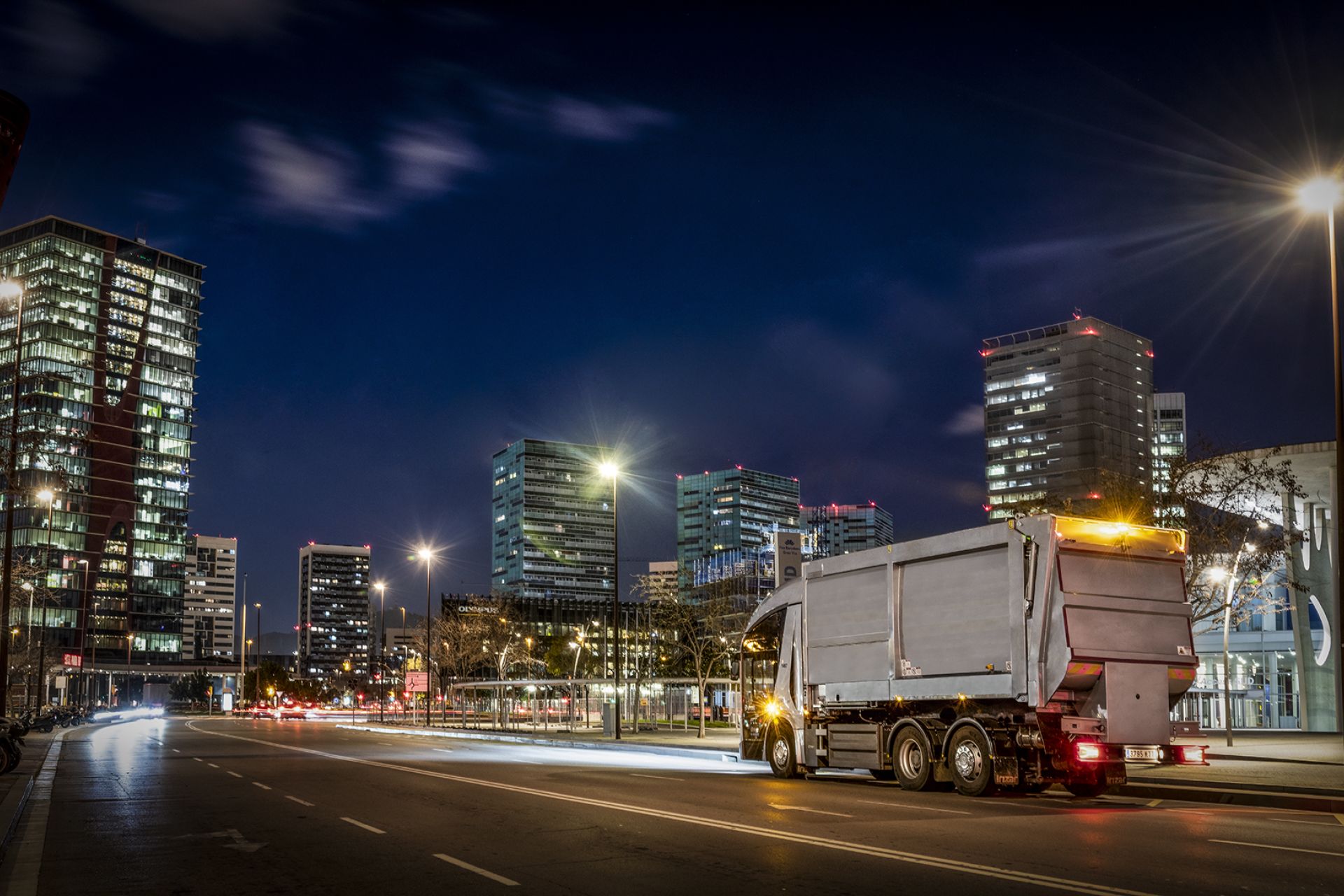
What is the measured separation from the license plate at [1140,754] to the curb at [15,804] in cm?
1449

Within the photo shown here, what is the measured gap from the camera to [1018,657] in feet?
58.0

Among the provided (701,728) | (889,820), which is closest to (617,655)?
(701,728)

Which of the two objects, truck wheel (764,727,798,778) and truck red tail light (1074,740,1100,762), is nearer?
truck red tail light (1074,740,1100,762)

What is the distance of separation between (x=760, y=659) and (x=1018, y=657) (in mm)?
8090

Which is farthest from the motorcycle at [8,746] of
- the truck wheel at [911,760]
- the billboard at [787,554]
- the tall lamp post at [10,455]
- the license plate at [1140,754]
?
the license plate at [1140,754]

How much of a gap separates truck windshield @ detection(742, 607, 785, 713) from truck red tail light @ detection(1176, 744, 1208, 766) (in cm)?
833

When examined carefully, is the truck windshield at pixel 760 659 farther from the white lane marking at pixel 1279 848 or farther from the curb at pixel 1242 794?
the white lane marking at pixel 1279 848

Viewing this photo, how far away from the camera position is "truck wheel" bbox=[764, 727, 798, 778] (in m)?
23.5

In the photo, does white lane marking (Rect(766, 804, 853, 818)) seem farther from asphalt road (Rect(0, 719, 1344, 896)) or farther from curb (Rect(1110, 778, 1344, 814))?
curb (Rect(1110, 778, 1344, 814))

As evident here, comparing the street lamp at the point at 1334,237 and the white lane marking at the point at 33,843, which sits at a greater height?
the street lamp at the point at 1334,237

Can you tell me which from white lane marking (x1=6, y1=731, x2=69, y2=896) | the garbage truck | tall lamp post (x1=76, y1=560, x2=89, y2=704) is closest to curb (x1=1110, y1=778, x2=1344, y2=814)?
the garbage truck

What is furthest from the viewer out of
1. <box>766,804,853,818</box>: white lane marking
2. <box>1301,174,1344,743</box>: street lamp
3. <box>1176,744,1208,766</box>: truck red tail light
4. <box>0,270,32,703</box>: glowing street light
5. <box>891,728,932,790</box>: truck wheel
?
<box>0,270,32,703</box>: glowing street light

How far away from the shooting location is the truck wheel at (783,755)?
2347cm

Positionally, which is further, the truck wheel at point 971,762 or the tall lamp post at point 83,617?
the tall lamp post at point 83,617
